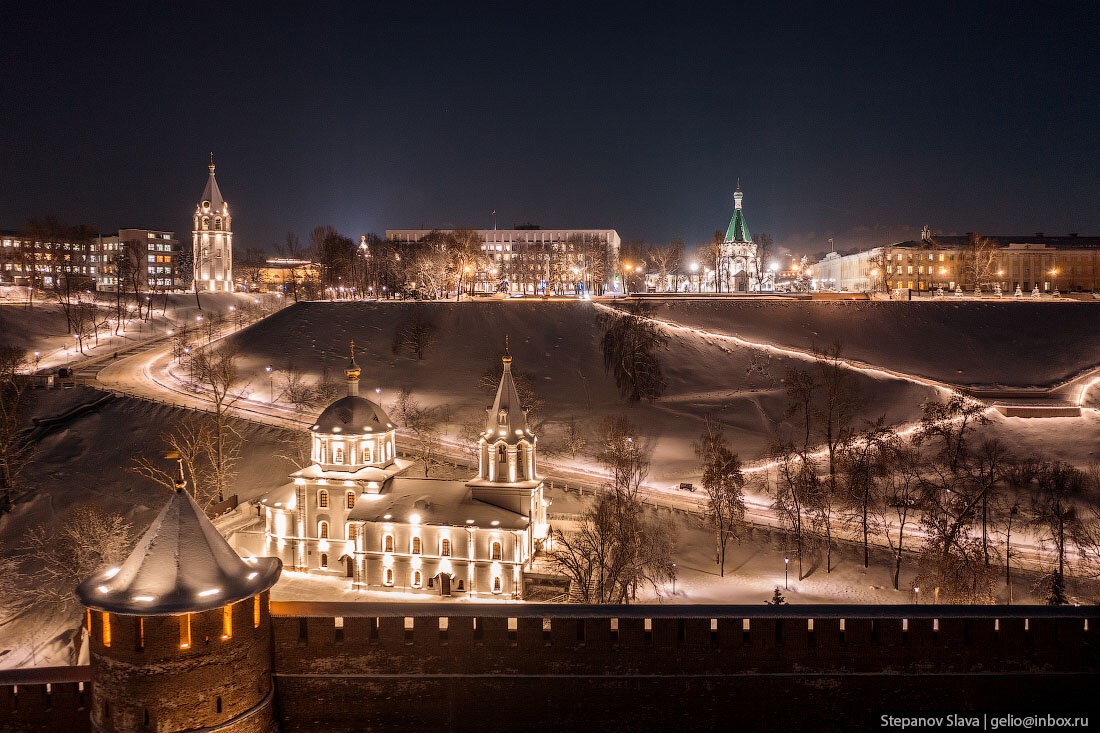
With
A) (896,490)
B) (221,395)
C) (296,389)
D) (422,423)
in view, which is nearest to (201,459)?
(221,395)

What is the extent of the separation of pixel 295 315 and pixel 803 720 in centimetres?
6886

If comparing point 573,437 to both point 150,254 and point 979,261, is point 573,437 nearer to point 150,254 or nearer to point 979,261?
point 979,261

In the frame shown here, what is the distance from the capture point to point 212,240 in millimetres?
98250

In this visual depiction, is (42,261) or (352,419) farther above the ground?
(42,261)

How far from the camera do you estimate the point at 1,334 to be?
6831 cm

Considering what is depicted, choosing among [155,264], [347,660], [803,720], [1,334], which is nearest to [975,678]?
[803,720]

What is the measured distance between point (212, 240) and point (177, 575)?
3628 inches

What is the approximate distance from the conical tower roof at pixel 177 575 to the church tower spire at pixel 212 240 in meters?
88.6

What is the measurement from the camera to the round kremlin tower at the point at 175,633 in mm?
15844

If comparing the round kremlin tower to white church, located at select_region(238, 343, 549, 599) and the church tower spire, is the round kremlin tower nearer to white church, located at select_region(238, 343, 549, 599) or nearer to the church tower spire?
white church, located at select_region(238, 343, 549, 599)

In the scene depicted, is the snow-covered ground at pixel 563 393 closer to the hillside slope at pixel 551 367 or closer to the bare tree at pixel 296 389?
the hillside slope at pixel 551 367

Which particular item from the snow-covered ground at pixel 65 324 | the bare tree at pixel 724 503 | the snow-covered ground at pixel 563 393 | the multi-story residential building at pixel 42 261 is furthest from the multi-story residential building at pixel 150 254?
the bare tree at pixel 724 503

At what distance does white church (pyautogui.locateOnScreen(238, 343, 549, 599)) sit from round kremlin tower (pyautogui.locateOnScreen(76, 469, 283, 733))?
14845mm

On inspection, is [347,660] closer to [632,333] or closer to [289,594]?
[289,594]
